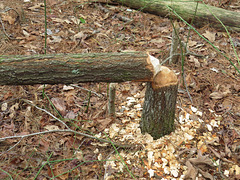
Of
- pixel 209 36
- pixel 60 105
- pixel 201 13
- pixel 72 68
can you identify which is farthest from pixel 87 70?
pixel 201 13

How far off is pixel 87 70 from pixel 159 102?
2.81 feet

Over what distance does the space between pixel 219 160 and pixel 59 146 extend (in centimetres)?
182

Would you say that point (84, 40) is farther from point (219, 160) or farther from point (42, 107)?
point (219, 160)

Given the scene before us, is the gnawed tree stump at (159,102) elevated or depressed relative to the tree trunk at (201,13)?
depressed

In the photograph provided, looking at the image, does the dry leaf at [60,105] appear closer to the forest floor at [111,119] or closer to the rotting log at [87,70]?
the forest floor at [111,119]

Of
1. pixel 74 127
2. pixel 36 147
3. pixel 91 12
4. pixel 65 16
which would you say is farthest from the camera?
pixel 91 12

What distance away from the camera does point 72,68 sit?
1912 mm

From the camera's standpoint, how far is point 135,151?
7.81ft

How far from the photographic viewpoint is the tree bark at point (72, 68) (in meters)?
1.88

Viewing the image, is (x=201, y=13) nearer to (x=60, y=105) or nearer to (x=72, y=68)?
(x=60, y=105)

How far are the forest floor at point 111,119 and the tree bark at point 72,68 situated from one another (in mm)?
771

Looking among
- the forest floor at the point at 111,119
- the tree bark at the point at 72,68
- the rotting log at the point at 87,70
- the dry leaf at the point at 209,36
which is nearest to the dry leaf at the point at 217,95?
the forest floor at the point at 111,119

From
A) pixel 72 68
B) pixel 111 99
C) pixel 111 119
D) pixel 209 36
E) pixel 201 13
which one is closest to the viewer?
pixel 72 68

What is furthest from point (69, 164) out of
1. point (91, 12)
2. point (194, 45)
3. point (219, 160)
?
point (91, 12)
